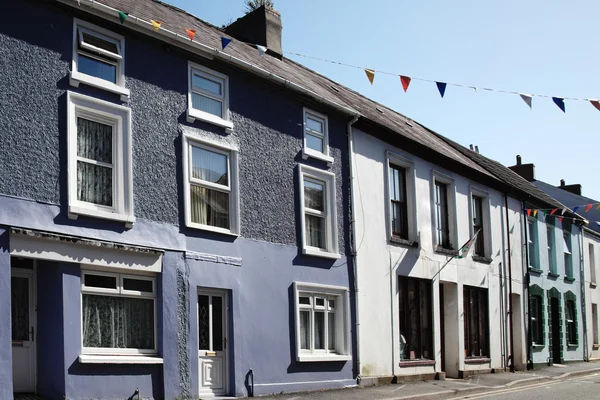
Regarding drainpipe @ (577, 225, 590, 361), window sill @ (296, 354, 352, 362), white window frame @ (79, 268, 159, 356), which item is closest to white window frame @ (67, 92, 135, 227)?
white window frame @ (79, 268, 159, 356)

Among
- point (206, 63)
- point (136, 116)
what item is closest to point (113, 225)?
point (136, 116)

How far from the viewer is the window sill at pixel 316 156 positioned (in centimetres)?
1662

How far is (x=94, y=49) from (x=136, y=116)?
1281mm

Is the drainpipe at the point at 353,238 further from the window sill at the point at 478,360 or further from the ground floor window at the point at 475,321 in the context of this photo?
the ground floor window at the point at 475,321

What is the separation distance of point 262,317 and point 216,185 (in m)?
2.71

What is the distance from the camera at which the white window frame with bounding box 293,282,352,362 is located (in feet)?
51.8

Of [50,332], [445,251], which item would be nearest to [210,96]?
[50,332]

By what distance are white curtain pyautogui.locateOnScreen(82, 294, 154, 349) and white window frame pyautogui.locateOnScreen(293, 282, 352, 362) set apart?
3702mm

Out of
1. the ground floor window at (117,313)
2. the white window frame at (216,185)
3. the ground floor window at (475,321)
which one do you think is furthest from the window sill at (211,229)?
the ground floor window at (475,321)

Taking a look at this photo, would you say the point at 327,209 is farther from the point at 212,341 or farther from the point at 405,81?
the point at 212,341

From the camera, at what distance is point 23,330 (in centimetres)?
1155

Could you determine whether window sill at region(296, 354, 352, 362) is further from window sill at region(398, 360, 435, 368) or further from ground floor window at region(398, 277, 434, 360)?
ground floor window at region(398, 277, 434, 360)

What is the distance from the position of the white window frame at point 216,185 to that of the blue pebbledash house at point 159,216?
0.09ft

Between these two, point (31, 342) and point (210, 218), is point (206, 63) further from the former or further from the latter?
point (31, 342)
